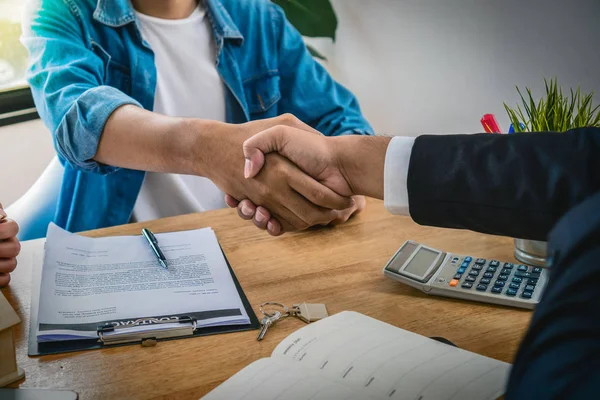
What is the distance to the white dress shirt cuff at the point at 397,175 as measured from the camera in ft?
3.33

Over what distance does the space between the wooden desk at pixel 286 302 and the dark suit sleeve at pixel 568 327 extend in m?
0.38

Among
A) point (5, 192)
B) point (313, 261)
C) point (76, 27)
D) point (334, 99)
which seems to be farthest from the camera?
point (5, 192)

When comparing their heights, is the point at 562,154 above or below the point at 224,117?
above

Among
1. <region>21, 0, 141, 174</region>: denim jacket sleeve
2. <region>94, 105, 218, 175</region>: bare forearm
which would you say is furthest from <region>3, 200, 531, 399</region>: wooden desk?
<region>21, 0, 141, 174</region>: denim jacket sleeve

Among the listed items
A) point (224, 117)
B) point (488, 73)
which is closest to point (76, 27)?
point (224, 117)

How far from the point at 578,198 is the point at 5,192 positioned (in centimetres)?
200

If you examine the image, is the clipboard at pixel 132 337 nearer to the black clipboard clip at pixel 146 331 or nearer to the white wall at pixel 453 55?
the black clipboard clip at pixel 146 331

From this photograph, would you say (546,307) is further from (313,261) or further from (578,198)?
(313,261)

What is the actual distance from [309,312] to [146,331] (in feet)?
0.71

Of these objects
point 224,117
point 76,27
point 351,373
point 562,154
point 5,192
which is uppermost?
point 562,154

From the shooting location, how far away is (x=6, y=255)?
3.11ft

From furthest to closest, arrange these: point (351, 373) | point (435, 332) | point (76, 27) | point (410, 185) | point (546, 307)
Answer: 1. point (76, 27)
2. point (410, 185)
3. point (435, 332)
4. point (351, 373)
5. point (546, 307)

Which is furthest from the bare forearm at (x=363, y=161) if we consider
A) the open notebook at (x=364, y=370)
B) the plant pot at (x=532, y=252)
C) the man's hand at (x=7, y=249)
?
the man's hand at (x=7, y=249)

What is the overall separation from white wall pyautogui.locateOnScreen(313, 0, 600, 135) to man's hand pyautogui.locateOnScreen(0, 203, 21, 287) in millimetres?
1708
